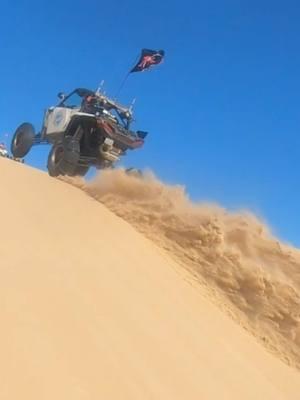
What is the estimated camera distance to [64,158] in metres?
11.0

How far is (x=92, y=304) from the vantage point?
5016mm

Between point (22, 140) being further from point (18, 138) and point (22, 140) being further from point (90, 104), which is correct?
point (90, 104)

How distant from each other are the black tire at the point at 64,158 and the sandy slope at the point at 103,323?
2426 millimetres

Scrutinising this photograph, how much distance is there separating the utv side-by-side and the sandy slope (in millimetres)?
2734

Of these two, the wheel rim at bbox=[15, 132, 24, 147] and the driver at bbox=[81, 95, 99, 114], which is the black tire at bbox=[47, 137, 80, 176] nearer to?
the driver at bbox=[81, 95, 99, 114]

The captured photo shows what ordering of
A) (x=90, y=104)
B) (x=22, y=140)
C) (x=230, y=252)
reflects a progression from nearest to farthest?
(x=230, y=252), (x=90, y=104), (x=22, y=140)

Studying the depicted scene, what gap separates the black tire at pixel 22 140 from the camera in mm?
13258

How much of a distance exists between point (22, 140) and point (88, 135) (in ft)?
8.29

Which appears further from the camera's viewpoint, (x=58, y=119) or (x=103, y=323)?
(x=58, y=119)

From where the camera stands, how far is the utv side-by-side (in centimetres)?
1120

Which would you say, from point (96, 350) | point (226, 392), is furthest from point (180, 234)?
point (96, 350)

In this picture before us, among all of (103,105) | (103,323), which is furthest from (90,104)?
(103,323)

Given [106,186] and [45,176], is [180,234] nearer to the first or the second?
[106,186]

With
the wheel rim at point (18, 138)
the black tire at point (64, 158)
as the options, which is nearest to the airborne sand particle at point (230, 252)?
the black tire at point (64, 158)
